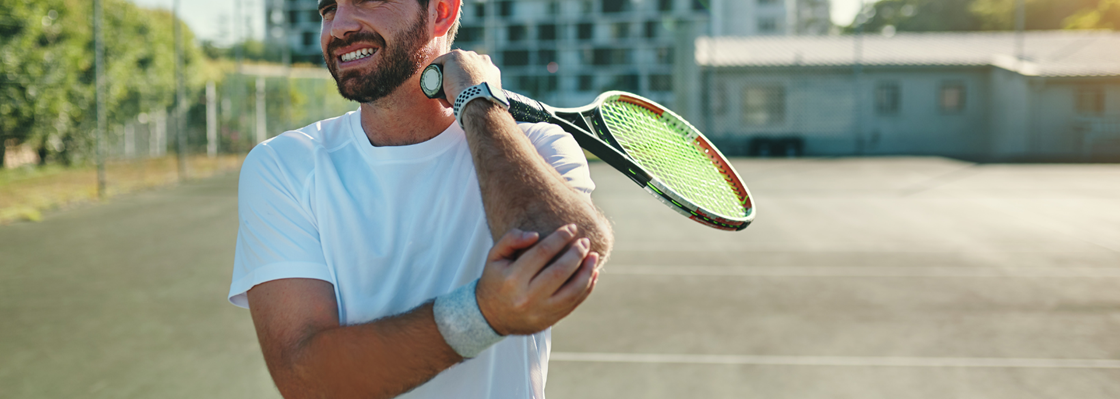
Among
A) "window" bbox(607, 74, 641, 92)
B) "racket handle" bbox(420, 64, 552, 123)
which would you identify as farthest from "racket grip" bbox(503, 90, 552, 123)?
"window" bbox(607, 74, 641, 92)

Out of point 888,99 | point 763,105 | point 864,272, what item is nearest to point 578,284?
point 864,272

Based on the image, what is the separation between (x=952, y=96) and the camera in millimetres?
23922

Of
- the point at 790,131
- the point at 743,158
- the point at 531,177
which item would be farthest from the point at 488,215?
the point at 790,131

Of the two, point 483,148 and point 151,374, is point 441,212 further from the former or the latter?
point 151,374

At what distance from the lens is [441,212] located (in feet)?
4.45

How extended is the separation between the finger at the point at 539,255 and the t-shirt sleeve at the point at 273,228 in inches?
18.6

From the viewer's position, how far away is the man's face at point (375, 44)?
1376mm

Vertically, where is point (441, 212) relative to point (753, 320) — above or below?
above

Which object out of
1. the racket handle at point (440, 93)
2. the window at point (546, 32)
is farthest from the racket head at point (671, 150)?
the window at point (546, 32)

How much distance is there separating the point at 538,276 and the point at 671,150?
3.36 ft

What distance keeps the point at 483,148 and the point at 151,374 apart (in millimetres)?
4108

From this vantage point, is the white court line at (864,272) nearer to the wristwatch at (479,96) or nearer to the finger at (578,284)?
the wristwatch at (479,96)

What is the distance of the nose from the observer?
4.52ft

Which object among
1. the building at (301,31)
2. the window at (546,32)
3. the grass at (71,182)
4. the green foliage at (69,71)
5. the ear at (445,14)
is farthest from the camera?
the building at (301,31)
